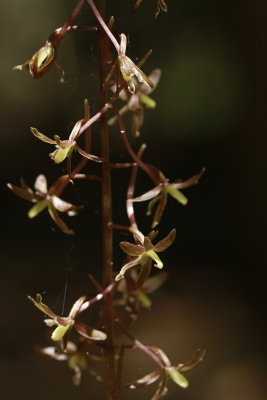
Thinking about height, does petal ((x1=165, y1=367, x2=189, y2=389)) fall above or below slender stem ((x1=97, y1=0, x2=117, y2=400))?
below

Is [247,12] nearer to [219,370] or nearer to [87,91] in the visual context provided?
[87,91]

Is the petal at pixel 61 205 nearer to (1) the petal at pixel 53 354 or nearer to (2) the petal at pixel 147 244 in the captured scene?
(2) the petal at pixel 147 244

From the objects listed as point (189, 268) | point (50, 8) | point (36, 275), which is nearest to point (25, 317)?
point (36, 275)

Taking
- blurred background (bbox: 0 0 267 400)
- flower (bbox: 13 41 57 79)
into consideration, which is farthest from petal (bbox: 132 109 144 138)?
blurred background (bbox: 0 0 267 400)

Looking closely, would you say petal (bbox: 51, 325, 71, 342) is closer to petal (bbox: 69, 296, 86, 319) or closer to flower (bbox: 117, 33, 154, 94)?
petal (bbox: 69, 296, 86, 319)

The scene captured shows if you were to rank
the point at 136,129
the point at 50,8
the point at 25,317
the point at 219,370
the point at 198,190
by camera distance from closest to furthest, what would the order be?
the point at 136,129 < the point at 219,370 < the point at 25,317 < the point at 50,8 < the point at 198,190

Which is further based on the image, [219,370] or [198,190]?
[198,190]
